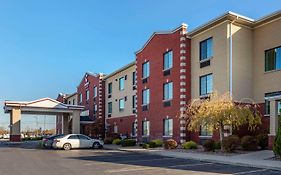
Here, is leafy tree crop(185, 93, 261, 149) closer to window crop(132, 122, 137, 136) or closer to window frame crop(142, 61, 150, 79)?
window frame crop(142, 61, 150, 79)

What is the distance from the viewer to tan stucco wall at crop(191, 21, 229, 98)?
27.3 metres

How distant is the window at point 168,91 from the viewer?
3307 cm

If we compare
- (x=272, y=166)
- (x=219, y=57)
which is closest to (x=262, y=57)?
(x=219, y=57)

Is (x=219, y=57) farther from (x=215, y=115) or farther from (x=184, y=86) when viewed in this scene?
(x=215, y=115)

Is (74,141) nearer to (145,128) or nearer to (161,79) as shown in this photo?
(145,128)

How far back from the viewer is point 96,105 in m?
54.5

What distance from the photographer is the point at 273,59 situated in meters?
26.7

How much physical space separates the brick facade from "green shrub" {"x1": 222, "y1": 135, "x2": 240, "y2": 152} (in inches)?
Result: 315

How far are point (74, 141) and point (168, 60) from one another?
11048mm

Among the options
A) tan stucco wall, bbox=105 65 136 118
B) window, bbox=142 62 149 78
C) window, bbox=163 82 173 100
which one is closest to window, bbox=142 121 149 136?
window, bbox=163 82 173 100

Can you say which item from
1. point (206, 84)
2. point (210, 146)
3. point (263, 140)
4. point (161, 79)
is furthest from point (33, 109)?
point (263, 140)

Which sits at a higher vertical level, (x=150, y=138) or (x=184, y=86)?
(x=184, y=86)

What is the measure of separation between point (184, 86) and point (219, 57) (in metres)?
4.53

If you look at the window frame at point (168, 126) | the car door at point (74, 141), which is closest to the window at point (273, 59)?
the window frame at point (168, 126)
